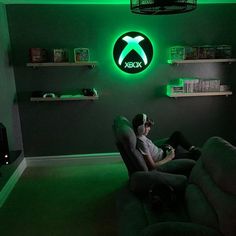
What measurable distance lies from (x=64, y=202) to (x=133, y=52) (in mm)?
2130

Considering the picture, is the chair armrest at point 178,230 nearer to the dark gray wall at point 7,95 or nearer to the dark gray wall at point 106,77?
the dark gray wall at point 7,95

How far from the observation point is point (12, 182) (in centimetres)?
323

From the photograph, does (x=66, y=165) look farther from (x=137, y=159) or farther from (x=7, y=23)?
(x=7, y=23)

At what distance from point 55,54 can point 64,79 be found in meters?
0.37

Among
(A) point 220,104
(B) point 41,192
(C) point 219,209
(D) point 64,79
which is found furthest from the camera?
(A) point 220,104

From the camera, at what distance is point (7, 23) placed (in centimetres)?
344

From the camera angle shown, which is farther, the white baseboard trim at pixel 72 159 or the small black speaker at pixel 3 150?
the white baseboard trim at pixel 72 159

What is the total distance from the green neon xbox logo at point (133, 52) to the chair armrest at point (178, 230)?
2557mm

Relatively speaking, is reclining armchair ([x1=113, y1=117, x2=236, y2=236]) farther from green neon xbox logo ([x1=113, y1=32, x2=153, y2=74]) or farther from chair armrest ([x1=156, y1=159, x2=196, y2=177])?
green neon xbox logo ([x1=113, y1=32, x2=153, y2=74])

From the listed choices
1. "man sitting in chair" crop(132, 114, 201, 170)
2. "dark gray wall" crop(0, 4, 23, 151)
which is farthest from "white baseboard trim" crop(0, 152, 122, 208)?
"man sitting in chair" crop(132, 114, 201, 170)

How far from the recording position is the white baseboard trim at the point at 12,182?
9.44 ft

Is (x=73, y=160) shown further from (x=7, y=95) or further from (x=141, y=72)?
(x=141, y=72)

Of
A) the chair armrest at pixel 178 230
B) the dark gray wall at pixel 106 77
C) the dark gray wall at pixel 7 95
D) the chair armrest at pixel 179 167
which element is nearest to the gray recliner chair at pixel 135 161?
the chair armrest at pixel 179 167

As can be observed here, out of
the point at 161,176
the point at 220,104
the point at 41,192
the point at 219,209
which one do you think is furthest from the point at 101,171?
the point at 219,209
